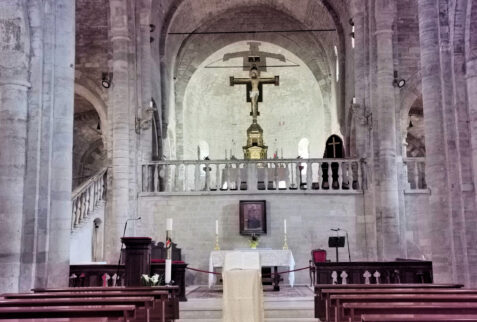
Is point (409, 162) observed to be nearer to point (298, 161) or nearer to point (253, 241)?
point (298, 161)

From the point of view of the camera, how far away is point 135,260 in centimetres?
968

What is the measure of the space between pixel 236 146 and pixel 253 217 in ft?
51.0

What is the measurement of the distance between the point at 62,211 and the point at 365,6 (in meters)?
11.8

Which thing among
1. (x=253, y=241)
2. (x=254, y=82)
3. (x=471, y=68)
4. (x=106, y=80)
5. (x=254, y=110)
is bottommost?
(x=253, y=241)

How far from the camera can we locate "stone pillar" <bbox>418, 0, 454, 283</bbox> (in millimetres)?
10797

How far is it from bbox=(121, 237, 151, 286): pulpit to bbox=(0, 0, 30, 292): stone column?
65.5 inches

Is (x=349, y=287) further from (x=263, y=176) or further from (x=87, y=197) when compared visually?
(x=263, y=176)

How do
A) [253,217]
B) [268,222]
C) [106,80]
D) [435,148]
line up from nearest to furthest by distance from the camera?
[435,148] → [253,217] → [268,222] → [106,80]

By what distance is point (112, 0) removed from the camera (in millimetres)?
18031

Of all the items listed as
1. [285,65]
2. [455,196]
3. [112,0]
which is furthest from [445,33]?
[285,65]

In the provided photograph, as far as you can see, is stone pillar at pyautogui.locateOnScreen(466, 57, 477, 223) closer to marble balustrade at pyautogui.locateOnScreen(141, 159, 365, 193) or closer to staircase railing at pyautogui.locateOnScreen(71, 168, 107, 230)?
marble balustrade at pyautogui.locateOnScreen(141, 159, 365, 193)

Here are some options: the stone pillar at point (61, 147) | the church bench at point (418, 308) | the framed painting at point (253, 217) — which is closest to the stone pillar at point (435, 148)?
the church bench at point (418, 308)

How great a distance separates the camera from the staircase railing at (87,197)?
50.6ft

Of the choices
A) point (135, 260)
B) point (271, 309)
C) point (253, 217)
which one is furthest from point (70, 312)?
point (253, 217)
